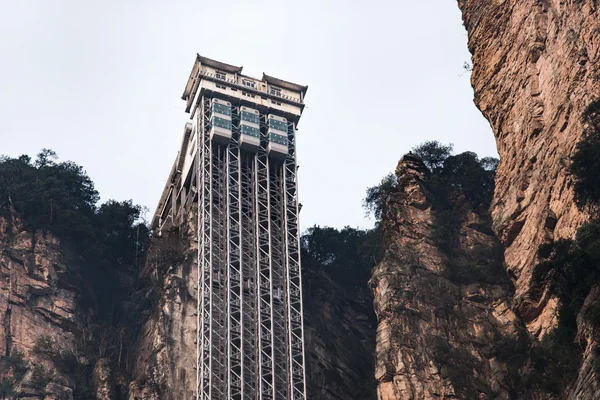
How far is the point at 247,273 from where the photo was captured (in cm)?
7581

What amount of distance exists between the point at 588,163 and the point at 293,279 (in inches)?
1294

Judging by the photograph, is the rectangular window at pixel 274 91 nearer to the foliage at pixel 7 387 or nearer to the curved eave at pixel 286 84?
the curved eave at pixel 286 84

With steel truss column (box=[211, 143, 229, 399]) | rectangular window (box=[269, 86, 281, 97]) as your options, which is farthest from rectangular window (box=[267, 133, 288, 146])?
rectangular window (box=[269, 86, 281, 97])

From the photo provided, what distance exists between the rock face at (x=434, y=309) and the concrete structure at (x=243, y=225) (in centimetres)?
706

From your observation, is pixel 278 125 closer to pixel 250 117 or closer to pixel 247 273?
pixel 250 117

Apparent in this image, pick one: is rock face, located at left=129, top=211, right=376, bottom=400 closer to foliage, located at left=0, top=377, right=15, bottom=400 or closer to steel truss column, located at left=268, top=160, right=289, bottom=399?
steel truss column, located at left=268, top=160, right=289, bottom=399

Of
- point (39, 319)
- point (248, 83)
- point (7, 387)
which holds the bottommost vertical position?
point (7, 387)

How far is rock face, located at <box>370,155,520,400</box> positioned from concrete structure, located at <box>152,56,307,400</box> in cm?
706

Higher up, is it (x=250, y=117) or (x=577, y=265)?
(x=250, y=117)

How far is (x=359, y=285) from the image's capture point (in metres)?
86.9

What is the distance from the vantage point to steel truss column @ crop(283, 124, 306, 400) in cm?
7275

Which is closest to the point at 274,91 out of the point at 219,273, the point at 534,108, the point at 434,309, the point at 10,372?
the point at 219,273

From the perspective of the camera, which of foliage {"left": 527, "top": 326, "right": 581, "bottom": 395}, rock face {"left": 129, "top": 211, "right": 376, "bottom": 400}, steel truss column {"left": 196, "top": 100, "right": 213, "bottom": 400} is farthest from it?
rock face {"left": 129, "top": 211, "right": 376, "bottom": 400}

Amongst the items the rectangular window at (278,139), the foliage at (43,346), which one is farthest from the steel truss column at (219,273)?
the foliage at (43,346)
